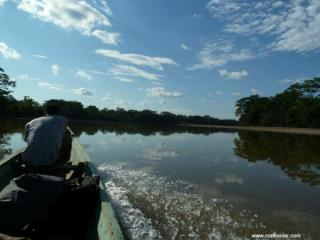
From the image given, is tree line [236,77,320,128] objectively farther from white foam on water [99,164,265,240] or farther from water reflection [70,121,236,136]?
white foam on water [99,164,265,240]

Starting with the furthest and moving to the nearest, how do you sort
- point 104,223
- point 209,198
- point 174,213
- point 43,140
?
point 209,198 → point 174,213 → point 43,140 → point 104,223

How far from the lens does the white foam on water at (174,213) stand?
551 cm

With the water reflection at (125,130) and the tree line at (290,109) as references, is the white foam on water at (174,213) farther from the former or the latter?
the tree line at (290,109)

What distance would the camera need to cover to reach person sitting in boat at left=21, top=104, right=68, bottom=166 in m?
4.73

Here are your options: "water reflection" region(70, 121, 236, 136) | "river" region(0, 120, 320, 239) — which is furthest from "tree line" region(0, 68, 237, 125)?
"river" region(0, 120, 320, 239)

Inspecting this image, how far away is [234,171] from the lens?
1222cm

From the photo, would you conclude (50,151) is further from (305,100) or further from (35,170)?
(305,100)

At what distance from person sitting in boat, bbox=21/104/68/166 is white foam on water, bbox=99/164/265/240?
1.96 metres

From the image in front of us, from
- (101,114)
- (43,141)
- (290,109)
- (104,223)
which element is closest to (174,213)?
(43,141)

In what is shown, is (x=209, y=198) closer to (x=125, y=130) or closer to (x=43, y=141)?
(x=43, y=141)

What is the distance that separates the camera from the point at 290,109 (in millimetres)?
66812

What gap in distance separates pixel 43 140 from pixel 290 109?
2719 inches

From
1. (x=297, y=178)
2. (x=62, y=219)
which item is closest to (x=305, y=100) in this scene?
(x=297, y=178)

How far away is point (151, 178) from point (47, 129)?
569cm
